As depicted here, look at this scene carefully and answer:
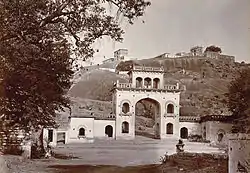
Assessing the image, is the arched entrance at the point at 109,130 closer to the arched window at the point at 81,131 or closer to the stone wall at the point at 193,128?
the arched window at the point at 81,131

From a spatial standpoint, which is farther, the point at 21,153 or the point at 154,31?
the point at 154,31

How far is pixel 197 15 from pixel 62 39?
1.95 feet

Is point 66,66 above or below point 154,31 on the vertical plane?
below

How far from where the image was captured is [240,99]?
6.52 feet

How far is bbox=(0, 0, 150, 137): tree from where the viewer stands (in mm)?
1926

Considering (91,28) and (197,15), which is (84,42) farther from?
(197,15)

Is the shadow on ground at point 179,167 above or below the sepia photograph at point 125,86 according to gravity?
below

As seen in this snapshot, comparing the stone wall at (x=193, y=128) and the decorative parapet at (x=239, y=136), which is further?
the stone wall at (x=193, y=128)

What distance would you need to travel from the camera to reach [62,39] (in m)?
1.99

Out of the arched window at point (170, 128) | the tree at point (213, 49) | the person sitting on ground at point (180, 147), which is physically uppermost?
the tree at point (213, 49)

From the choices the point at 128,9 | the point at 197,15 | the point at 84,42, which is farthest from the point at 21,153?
the point at 197,15

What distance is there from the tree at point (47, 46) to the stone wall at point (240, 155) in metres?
0.65

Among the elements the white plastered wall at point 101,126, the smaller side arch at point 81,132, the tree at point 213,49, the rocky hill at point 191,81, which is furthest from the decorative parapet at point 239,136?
the smaller side arch at point 81,132

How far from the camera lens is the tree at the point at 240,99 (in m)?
1.97
